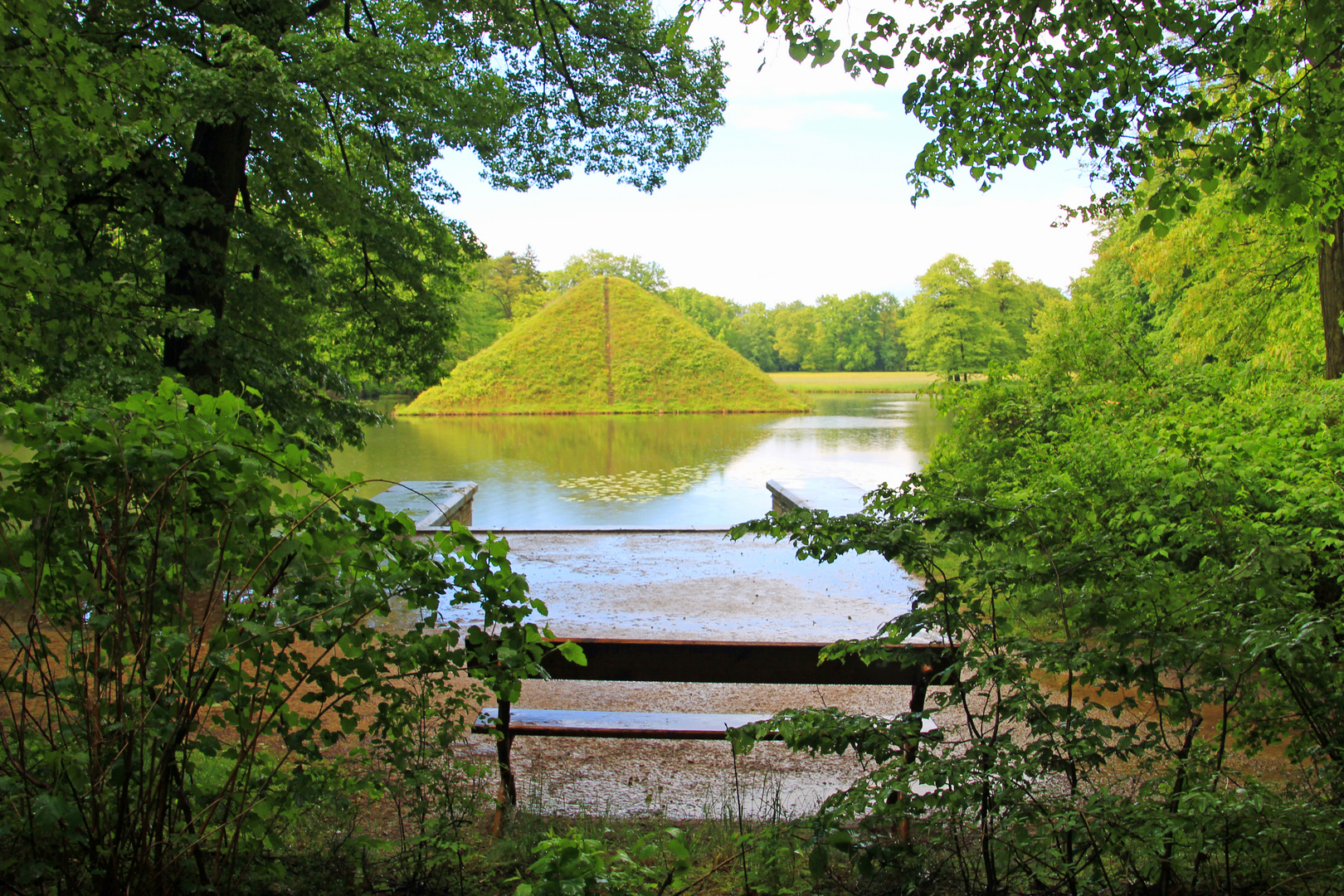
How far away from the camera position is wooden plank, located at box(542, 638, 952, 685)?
3.27 meters

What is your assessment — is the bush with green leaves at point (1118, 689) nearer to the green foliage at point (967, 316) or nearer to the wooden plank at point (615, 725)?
the wooden plank at point (615, 725)

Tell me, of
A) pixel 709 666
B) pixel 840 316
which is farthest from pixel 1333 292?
pixel 840 316

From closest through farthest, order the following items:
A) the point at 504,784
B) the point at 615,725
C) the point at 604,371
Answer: the point at 504,784 < the point at 615,725 < the point at 604,371

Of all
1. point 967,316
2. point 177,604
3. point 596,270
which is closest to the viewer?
point 177,604

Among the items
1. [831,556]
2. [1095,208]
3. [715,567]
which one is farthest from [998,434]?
[831,556]

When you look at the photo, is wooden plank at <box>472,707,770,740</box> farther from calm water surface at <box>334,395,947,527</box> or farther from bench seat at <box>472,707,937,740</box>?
calm water surface at <box>334,395,947,527</box>

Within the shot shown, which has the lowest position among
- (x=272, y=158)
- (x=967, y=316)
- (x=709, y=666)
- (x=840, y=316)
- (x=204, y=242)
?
(x=709, y=666)

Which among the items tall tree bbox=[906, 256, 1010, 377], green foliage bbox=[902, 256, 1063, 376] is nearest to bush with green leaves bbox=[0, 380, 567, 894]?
green foliage bbox=[902, 256, 1063, 376]

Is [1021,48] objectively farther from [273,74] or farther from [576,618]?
[576,618]

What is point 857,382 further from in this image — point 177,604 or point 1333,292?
point 177,604

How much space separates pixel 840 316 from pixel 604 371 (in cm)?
5744

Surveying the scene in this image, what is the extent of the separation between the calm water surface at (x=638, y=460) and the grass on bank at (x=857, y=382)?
2795 cm

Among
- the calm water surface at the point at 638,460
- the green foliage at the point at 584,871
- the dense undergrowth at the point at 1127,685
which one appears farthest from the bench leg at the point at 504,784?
the calm water surface at the point at 638,460

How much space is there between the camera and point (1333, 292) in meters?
7.15
